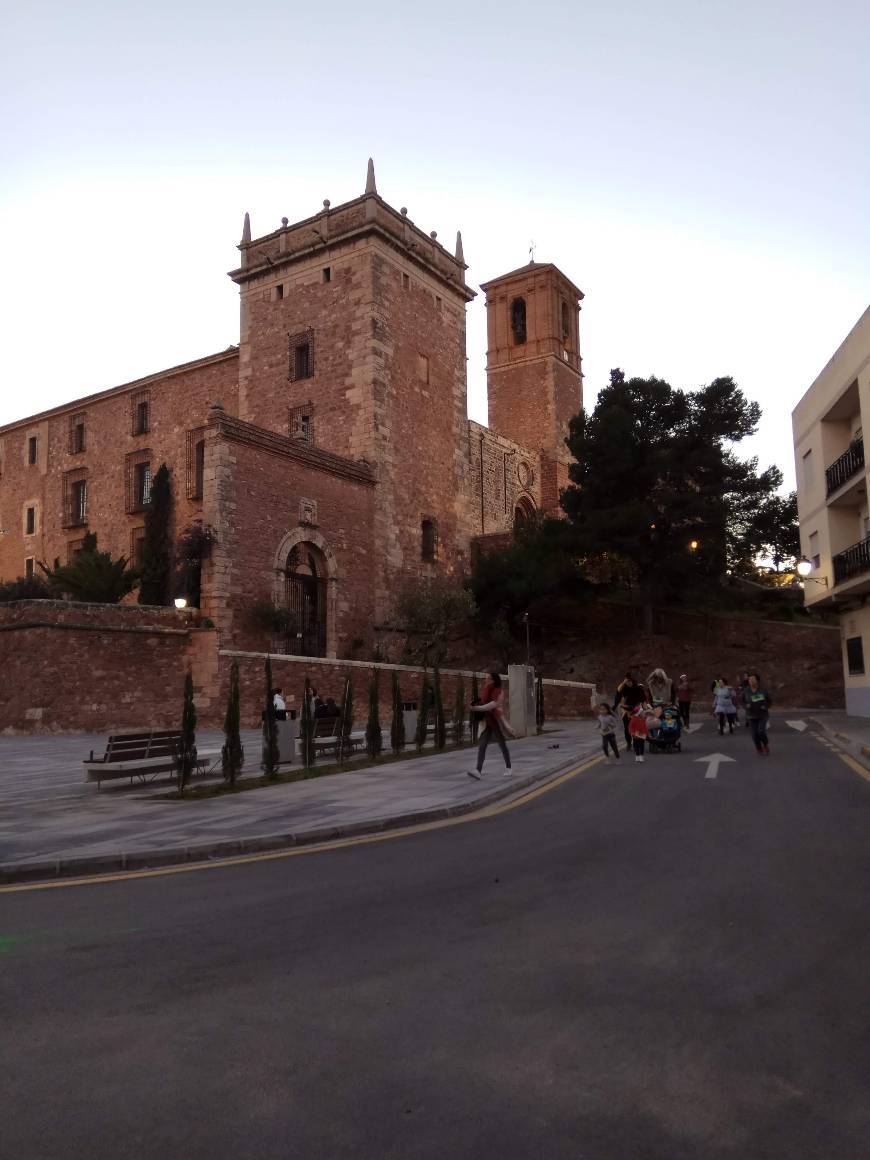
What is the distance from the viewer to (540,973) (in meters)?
4.46

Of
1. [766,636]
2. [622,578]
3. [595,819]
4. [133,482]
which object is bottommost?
[595,819]

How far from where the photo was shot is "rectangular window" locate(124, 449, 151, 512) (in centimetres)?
4241

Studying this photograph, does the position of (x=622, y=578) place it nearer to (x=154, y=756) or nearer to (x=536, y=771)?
(x=536, y=771)

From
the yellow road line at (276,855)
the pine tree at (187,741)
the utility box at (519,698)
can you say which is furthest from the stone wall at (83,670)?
the yellow road line at (276,855)

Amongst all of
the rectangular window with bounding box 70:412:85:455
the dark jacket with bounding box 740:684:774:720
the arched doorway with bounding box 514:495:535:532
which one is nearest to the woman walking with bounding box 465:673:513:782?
the dark jacket with bounding box 740:684:774:720

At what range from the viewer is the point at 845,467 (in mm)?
29578

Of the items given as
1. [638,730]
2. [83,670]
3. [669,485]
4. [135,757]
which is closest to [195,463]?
[83,670]

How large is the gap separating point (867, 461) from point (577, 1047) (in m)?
26.9

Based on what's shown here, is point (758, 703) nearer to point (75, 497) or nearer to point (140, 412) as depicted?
point (140, 412)

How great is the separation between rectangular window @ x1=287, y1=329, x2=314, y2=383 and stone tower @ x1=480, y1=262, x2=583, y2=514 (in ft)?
66.5

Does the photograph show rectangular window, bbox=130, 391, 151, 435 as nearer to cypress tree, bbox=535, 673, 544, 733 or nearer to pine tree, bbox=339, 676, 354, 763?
cypress tree, bbox=535, 673, 544, 733

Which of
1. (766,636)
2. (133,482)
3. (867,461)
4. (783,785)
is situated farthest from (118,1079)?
(133,482)

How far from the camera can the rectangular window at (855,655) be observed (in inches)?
1206

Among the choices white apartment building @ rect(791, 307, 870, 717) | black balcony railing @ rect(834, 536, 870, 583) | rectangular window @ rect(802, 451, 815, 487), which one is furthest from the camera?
rectangular window @ rect(802, 451, 815, 487)
